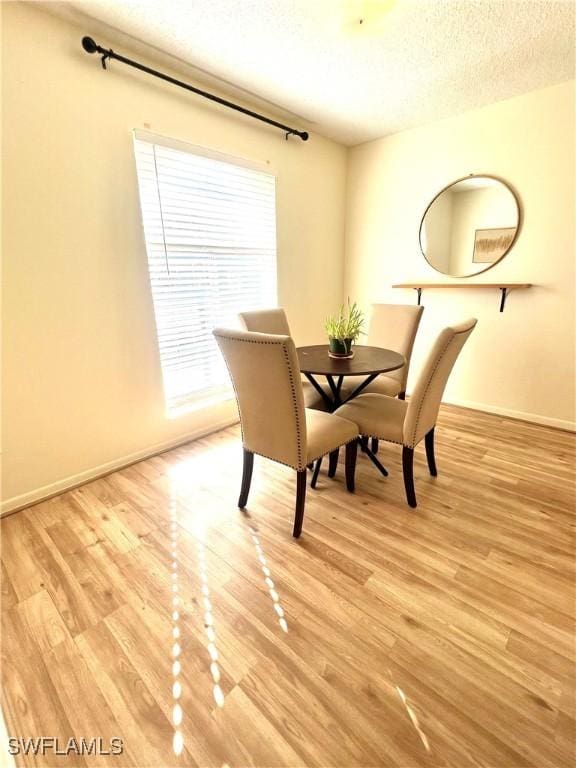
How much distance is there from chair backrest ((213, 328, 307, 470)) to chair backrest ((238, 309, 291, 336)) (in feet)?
2.68

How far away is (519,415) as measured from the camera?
3.03 metres

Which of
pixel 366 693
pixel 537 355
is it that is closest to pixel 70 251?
pixel 366 693

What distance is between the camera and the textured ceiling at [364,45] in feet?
5.64

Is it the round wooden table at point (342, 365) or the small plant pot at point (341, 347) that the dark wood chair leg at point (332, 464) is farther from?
the small plant pot at point (341, 347)

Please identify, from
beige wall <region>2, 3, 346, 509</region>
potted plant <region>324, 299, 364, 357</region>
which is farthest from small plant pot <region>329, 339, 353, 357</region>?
beige wall <region>2, 3, 346, 509</region>

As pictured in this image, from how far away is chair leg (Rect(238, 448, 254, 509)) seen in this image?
1.86m

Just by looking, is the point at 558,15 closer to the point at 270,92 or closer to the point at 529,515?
the point at 270,92

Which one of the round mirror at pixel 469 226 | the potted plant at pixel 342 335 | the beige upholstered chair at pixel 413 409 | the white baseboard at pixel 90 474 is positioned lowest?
the white baseboard at pixel 90 474

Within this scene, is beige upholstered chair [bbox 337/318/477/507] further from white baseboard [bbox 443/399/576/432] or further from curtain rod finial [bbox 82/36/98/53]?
curtain rod finial [bbox 82/36/98/53]

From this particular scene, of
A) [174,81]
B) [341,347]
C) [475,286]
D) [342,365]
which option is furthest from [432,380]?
[174,81]

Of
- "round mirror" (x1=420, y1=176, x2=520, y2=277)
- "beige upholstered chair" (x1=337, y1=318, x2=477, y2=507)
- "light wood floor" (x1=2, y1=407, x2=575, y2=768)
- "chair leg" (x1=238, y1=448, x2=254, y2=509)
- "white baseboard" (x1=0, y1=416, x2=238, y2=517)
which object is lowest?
"light wood floor" (x1=2, y1=407, x2=575, y2=768)

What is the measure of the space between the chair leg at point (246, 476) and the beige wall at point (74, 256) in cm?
96

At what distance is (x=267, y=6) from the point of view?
170 cm

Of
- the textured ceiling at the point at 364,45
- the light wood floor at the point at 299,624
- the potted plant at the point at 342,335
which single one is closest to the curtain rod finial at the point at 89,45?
the textured ceiling at the point at 364,45
